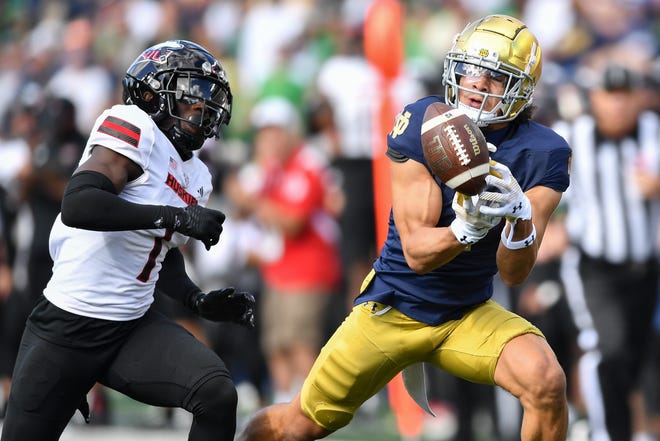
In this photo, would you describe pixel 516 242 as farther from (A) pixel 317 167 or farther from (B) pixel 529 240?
(A) pixel 317 167

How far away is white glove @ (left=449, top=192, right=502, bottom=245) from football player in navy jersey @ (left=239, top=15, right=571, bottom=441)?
0.13 feet

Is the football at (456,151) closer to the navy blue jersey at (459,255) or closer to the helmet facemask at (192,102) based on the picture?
the navy blue jersey at (459,255)

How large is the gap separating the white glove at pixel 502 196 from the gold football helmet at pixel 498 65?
495 mm

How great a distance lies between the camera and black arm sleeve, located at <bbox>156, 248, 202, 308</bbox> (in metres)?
4.81

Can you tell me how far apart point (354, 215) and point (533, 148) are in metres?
3.94

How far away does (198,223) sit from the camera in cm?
407

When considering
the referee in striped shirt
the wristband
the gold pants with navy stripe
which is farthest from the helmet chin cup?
the referee in striped shirt

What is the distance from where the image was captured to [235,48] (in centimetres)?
1161

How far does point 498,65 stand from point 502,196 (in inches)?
28.5

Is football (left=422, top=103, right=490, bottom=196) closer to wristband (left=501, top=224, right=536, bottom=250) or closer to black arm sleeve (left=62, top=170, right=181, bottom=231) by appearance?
wristband (left=501, top=224, right=536, bottom=250)

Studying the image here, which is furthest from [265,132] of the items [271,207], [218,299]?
[218,299]

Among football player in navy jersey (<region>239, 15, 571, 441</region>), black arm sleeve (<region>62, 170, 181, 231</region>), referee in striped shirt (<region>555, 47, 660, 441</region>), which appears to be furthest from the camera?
referee in striped shirt (<region>555, 47, 660, 441</region>)

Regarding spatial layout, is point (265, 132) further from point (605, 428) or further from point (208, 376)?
point (208, 376)

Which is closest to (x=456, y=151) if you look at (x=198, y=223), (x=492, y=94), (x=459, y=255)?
(x=492, y=94)
